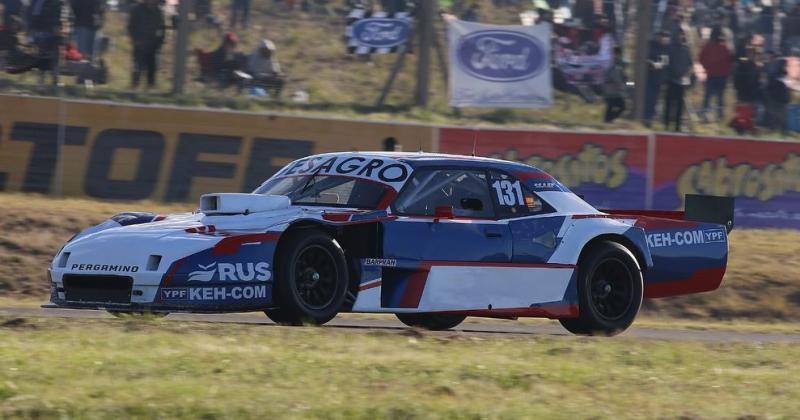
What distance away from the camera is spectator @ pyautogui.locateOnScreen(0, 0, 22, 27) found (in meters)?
17.4

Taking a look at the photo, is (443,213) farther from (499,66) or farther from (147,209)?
(499,66)

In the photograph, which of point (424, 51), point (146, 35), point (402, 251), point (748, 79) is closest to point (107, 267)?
point (402, 251)

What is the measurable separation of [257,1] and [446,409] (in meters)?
16.1

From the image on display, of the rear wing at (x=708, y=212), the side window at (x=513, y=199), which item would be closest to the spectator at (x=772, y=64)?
the rear wing at (x=708, y=212)

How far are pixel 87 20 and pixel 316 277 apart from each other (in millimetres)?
10317

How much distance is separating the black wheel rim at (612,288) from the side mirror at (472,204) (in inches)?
41.6

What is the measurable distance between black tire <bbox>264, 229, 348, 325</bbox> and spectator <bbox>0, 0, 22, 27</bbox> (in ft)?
33.1

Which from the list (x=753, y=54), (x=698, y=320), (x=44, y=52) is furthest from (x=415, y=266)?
(x=753, y=54)

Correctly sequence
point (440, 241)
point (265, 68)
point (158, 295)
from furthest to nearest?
point (265, 68)
point (440, 241)
point (158, 295)

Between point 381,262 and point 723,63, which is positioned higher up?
point 723,63

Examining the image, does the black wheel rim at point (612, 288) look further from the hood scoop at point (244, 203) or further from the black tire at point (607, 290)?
the hood scoop at point (244, 203)

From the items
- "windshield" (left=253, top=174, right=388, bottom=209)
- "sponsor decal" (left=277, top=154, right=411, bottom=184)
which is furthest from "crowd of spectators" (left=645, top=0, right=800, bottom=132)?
"windshield" (left=253, top=174, right=388, bottom=209)

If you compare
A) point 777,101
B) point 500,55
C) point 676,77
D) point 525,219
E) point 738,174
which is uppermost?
point 500,55

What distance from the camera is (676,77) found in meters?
19.4
